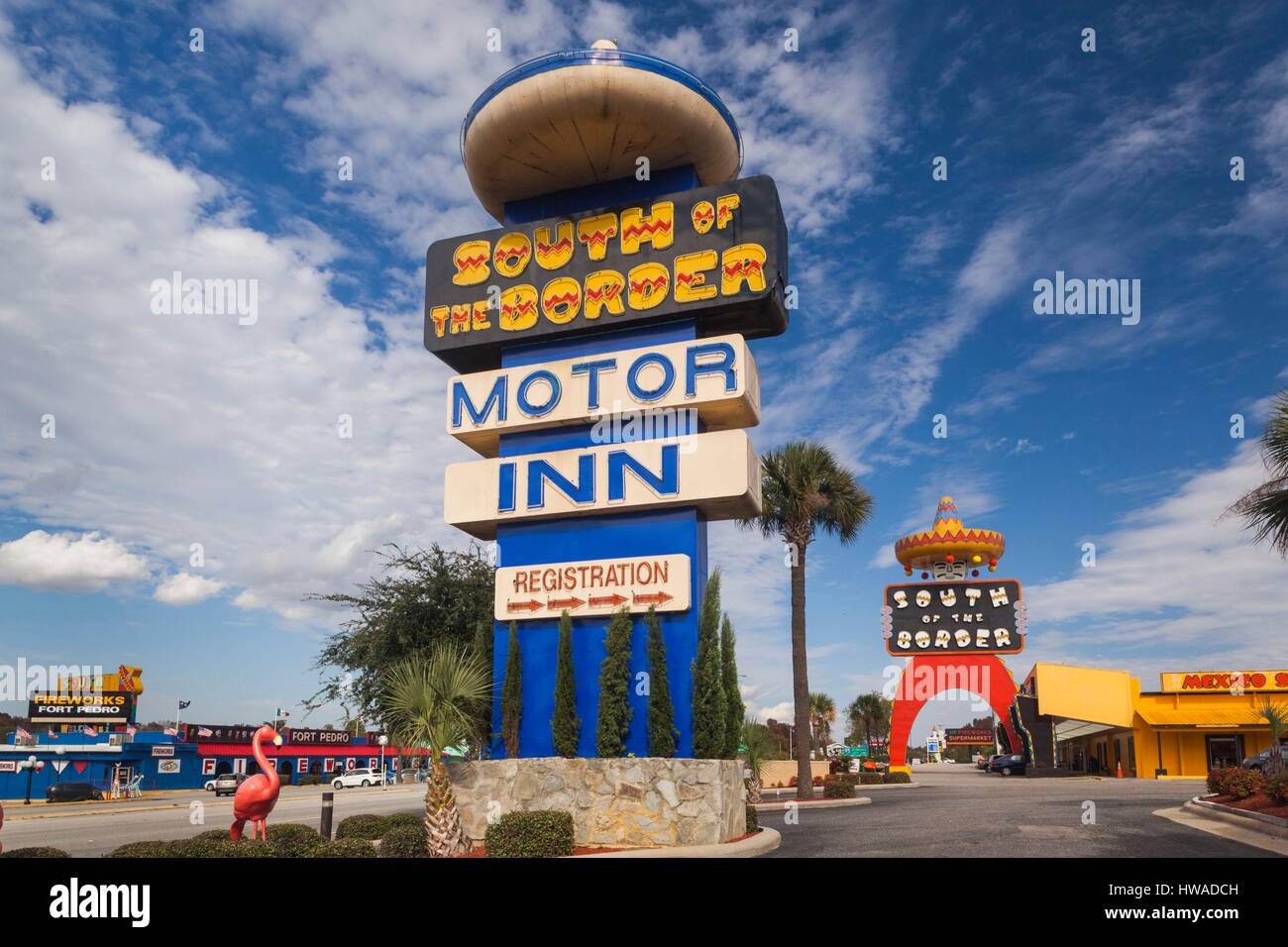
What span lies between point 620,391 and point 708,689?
6088mm

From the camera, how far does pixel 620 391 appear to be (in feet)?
63.3

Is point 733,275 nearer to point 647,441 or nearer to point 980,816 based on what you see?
point 647,441

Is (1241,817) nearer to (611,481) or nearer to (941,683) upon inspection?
(611,481)

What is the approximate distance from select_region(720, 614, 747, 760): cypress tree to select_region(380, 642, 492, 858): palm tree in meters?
4.59

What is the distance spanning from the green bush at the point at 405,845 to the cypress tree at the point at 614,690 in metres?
3.47

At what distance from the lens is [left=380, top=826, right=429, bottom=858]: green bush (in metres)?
15.2

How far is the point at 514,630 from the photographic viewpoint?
752 inches

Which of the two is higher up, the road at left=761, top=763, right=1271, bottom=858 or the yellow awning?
the road at left=761, top=763, right=1271, bottom=858

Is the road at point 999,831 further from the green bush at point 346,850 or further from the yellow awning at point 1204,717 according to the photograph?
the yellow awning at point 1204,717

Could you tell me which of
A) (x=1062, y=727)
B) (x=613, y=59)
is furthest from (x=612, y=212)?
(x=1062, y=727)

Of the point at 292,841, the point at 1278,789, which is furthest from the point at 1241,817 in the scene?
the point at 292,841

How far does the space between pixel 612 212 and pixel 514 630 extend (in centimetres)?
887

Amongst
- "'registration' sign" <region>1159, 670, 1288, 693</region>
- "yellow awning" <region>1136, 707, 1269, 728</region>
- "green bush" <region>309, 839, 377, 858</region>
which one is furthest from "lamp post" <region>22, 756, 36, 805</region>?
"'registration' sign" <region>1159, 670, 1288, 693</region>

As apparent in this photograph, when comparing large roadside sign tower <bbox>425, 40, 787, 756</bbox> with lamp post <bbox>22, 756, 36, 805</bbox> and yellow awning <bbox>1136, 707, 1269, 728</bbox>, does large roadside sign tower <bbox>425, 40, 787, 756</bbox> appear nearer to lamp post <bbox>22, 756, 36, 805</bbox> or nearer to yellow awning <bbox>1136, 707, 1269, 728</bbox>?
yellow awning <bbox>1136, 707, 1269, 728</bbox>
